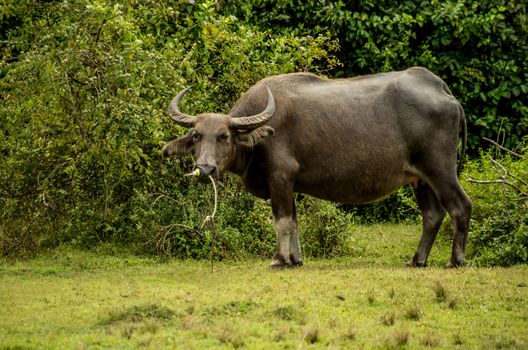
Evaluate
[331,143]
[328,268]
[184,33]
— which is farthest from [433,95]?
[184,33]

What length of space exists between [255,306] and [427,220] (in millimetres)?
3473

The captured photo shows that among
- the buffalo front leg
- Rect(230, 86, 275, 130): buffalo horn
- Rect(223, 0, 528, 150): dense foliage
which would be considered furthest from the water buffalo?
Rect(223, 0, 528, 150): dense foliage

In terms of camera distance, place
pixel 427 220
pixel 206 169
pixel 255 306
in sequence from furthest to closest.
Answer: pixel 427 220 → pixel 206 169 → pixel 255 306

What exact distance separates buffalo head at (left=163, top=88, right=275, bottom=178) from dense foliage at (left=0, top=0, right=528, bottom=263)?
0.30 m

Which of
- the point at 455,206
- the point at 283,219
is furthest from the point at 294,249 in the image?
the point at 455,206

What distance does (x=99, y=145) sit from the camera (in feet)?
31.3

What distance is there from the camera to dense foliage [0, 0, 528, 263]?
9711 mm

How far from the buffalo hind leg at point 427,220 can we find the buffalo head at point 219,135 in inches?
75.2

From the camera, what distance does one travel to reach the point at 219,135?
9633 millimetres

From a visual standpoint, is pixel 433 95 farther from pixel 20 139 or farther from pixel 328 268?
pixel 20 139

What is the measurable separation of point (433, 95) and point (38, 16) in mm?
4430

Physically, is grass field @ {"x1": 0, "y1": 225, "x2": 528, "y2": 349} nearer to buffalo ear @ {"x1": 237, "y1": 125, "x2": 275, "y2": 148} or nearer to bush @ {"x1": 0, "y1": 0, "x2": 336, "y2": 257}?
bush @ {"x1": 0, "y1": 0, "x2": 336, "y2": 257}

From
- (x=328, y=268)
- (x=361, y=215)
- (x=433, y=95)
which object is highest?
(x=433, y=95)

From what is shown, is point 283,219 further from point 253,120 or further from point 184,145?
point 184,145
